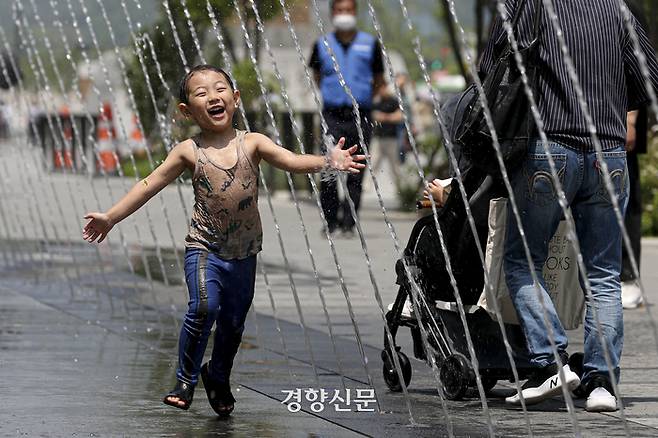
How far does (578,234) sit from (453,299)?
556 millimetres

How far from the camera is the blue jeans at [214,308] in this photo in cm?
592

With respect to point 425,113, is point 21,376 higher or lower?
higher

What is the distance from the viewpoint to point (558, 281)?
6.60 metres

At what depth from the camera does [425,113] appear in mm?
46969

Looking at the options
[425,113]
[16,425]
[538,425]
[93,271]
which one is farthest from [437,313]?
[425,113]

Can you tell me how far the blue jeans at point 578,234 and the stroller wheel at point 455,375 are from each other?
0.26m

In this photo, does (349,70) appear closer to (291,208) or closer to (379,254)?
(379,254)

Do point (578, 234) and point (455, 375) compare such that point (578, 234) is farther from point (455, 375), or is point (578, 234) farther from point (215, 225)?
point (215, 225)

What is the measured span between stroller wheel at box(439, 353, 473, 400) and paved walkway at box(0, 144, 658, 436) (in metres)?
0.06

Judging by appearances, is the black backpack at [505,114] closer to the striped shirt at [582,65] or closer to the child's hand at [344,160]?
the striped shirt at [582,65]

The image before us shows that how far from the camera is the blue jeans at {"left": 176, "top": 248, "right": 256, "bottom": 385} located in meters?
5.92

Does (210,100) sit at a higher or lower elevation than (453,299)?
higher

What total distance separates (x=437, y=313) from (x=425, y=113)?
133 feet

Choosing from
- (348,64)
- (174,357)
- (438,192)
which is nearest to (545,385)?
(438,192)
